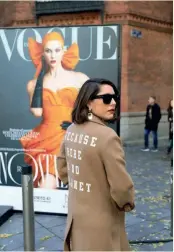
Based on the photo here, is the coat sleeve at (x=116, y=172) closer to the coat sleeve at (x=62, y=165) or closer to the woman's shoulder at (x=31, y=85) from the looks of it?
the coat sleeve at (x=62, y=165)

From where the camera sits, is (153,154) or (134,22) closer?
(153,154)

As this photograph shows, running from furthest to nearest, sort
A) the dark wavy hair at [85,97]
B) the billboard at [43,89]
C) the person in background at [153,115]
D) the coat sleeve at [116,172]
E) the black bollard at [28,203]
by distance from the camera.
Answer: the person in background at [153,115], the billboard at [43,89], the black bollard at [28,203], the dark wavy hair at [85,97], the coat sleeve at [116,172]

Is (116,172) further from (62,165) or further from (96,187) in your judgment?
(62,165)

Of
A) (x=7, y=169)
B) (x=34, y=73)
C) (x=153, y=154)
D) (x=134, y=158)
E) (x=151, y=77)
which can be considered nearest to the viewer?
(x=34, y=73)

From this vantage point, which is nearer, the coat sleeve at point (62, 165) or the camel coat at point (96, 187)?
the camel coat at point (96, 187)

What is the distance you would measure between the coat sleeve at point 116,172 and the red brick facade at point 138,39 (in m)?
11.4

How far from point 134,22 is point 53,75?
9582 millimetres

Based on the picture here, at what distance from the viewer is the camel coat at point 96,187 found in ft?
7.57

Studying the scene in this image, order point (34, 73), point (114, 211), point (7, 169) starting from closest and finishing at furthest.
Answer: point (114, 211), point (34, 73), point (7, 169)

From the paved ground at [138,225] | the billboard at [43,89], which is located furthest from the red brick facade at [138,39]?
the billboard at [43,89]

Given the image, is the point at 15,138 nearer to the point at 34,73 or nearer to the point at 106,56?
the point at 34,73

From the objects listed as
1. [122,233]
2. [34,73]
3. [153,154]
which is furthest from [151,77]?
[122,233]

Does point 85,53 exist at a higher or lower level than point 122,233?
higher

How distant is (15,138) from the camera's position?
515 cm
